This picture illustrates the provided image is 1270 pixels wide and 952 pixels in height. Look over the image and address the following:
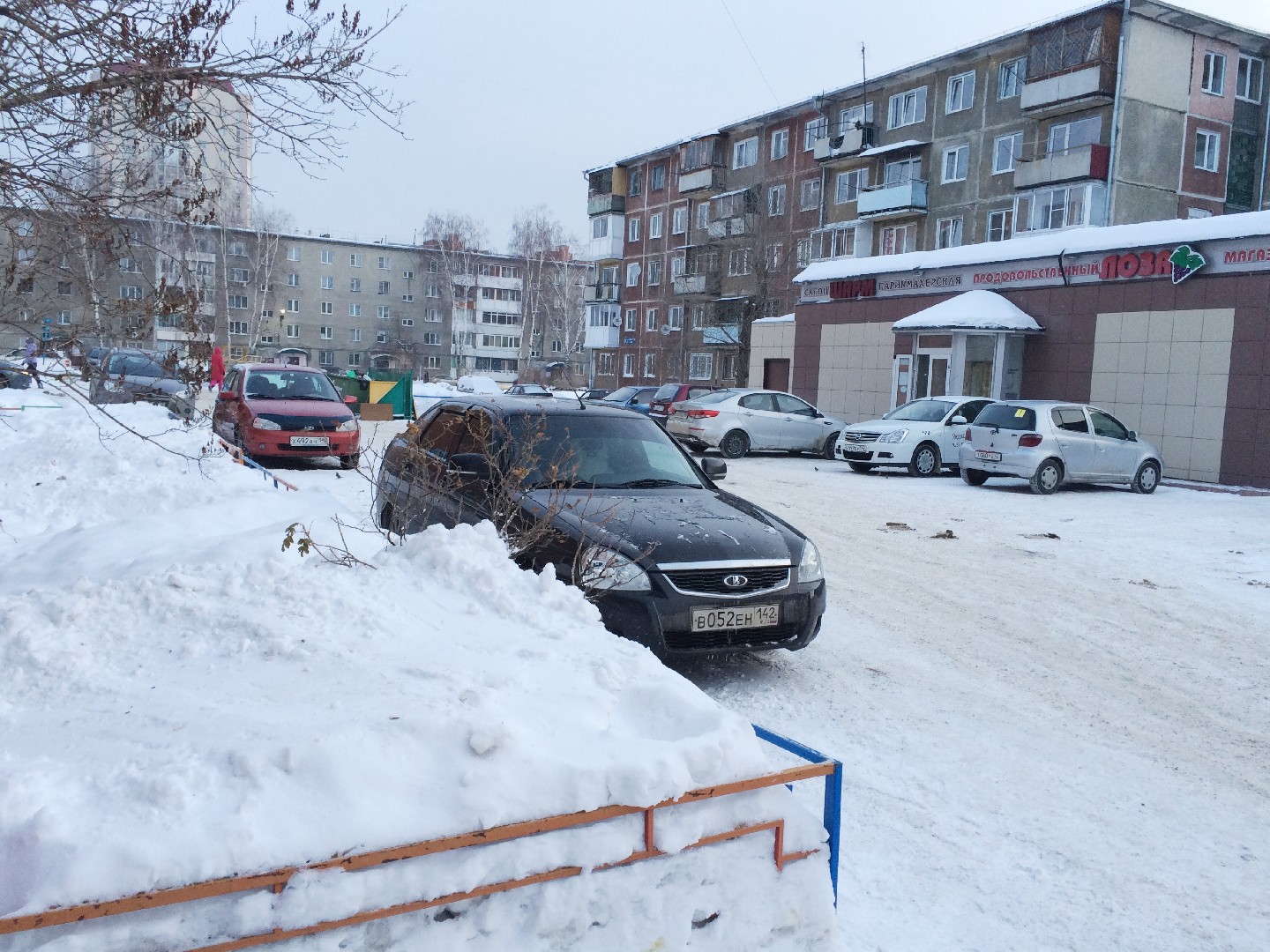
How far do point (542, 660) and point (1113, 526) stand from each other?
36.6ft

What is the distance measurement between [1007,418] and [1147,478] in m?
3.03

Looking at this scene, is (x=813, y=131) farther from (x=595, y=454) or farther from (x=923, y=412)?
(x=595, y=454)

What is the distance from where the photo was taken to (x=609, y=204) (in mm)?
59531

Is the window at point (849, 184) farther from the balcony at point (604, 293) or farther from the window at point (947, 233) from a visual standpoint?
the balcony at point (604, 293)

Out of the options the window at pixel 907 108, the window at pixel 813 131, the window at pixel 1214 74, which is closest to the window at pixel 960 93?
the window at pixel 907 108

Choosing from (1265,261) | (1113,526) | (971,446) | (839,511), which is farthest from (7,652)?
(1265,261)

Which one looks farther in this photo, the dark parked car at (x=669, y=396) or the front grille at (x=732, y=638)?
the dark parked car at (x=669, y=396)

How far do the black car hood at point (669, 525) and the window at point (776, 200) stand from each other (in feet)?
143

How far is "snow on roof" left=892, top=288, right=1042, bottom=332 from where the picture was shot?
73.4ft

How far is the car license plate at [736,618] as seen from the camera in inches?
203

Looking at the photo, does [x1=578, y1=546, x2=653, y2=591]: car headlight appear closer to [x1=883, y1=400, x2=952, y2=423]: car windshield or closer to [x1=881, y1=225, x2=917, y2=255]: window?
[x1=883, y1=400, x2=952, y2=423]: car windshield

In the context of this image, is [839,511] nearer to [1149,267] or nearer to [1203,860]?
[1203,860]

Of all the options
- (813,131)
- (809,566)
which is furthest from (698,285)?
(809,566)

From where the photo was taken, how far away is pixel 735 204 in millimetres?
49094
